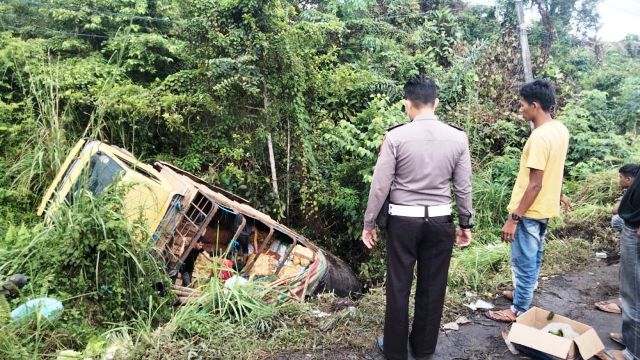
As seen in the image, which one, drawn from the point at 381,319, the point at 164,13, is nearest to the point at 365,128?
the point at 381,319

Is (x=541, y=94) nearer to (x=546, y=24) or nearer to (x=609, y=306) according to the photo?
(x=609, y=306)

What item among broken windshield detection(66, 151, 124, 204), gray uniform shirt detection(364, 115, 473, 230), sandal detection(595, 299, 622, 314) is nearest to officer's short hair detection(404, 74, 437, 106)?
gray uniform shirt detection(364, 115, 473, 230)

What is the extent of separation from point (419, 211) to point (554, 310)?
7.23 ft

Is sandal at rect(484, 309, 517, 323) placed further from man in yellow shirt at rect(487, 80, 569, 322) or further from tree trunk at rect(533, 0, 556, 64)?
tree trunk at rect(533, 0, 556, 64)

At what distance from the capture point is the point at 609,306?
385 centimetres

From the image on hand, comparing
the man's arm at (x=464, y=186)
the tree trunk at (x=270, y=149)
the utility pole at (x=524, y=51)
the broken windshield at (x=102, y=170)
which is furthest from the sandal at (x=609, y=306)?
the utility pole at (x=524, y=51)

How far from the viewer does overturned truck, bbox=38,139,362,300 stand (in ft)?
13.5

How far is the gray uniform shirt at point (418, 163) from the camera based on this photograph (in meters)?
2.63

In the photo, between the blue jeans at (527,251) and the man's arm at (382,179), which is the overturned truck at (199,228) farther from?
the blue jeans at (527,251)

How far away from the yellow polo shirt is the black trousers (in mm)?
770

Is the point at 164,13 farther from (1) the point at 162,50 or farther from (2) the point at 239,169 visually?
(2) the point at 239,169

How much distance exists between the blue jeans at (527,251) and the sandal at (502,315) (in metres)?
0.26

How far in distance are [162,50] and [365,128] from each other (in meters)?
3.96

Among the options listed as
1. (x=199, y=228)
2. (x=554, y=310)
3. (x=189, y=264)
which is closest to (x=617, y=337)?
(x=554, y=310)
